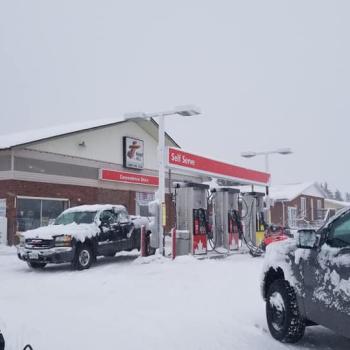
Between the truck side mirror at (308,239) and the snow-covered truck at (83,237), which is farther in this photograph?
the snow-covered truck at (83,237)

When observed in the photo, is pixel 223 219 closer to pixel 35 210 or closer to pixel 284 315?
pixel 35 210

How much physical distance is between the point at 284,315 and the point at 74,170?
21593 millimetres

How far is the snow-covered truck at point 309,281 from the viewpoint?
5434 mm

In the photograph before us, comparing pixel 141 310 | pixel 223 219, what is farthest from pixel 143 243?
pixel 141 310

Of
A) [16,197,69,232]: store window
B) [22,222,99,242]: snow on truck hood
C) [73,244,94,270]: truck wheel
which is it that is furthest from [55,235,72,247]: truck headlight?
[16,197,69,232]: store window

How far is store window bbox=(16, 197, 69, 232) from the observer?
79.8ft

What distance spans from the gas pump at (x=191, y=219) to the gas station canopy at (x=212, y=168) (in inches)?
28.8

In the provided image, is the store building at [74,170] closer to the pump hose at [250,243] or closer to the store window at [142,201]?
the store window at [142,201]

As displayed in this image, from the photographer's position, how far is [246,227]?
22.0m

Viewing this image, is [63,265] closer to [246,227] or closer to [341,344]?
[246,227]

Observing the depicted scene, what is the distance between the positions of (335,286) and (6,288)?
27.0ft

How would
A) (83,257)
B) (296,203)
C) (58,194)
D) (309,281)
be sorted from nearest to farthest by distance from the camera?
(309,281) < (83,257) < (58,194) < (296,203)

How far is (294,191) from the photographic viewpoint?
2083 inches

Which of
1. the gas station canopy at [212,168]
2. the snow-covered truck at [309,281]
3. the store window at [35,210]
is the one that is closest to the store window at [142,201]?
the store window at [35,210]
